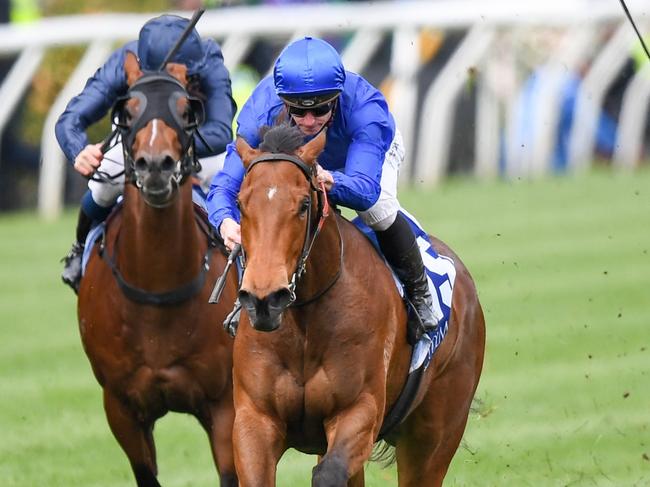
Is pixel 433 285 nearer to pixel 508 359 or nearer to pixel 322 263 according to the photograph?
pixel 322 263

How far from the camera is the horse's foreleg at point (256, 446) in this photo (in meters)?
5.72

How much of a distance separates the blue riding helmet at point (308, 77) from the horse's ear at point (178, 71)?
127 centimetres

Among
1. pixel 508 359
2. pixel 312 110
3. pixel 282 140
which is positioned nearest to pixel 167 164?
pixel 312 110

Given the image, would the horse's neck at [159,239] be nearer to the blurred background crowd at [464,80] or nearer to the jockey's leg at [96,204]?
the jockey's leg at [96,204]

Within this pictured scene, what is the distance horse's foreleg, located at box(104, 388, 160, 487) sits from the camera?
7.35m

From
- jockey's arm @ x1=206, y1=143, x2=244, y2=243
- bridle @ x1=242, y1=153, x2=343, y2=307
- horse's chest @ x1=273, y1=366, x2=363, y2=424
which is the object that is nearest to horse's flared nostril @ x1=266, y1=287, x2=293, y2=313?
bridle @ x1=242, y1=153, x2=343, y2=307

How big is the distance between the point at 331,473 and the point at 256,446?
0.91 ft

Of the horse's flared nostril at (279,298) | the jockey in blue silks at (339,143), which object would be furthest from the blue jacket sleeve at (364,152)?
the horse's flared nostril at (279,298)

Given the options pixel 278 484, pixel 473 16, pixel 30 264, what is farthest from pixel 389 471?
pixel 473 16

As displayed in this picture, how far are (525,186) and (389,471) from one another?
Result: 36.7 ft

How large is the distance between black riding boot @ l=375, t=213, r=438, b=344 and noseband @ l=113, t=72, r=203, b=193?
90 cm

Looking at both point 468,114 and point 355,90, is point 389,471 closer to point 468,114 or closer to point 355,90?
point 355,90

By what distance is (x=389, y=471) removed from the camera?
8.91 m

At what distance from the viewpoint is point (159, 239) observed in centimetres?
720
